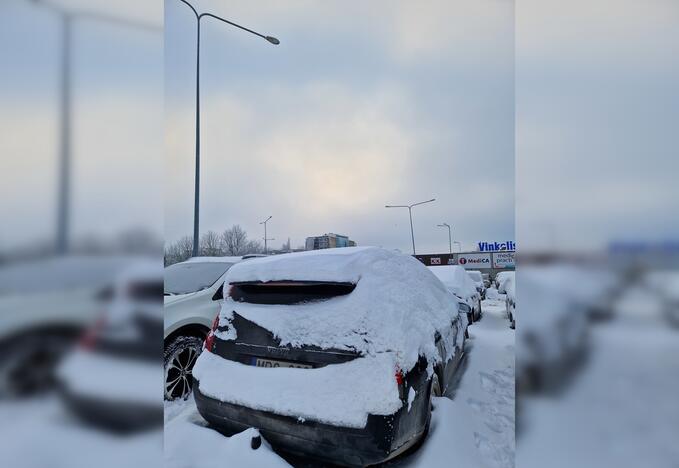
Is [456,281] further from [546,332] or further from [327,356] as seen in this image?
[546,332]

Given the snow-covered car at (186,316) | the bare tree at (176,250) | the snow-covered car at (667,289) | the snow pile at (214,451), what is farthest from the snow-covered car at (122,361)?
the snow-covered car at (186,316)

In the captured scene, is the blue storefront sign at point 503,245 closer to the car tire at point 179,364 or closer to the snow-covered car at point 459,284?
the snow-covered car at point 459,284

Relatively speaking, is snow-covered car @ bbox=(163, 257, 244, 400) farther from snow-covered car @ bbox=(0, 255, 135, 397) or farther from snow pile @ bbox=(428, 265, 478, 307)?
snow pile @ bbox=(428, 265, 478, 307)

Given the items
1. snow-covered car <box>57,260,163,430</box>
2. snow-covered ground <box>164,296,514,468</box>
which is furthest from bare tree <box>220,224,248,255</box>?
snow-covered car <box>57,260,163,430</box>

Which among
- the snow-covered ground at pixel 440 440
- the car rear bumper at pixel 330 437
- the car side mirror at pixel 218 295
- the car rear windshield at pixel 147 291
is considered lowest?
the snow-covered ground at pixel 440 440

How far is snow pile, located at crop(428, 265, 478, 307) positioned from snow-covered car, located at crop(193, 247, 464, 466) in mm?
3837

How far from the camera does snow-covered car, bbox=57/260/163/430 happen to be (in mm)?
872

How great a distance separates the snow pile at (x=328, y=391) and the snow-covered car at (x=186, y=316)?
1270 millimetres

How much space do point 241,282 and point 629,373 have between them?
1.99 m

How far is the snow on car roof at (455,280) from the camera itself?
19.9ft

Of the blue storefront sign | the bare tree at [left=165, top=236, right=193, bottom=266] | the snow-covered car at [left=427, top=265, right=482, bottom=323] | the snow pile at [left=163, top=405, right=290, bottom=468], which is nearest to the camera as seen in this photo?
the blue storefront sign

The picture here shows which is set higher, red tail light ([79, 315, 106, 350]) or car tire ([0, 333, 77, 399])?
red tail light ([79, 315, 106, 350])

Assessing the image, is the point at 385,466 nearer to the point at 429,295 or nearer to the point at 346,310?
the point at 346,310

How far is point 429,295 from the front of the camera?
2656mm
